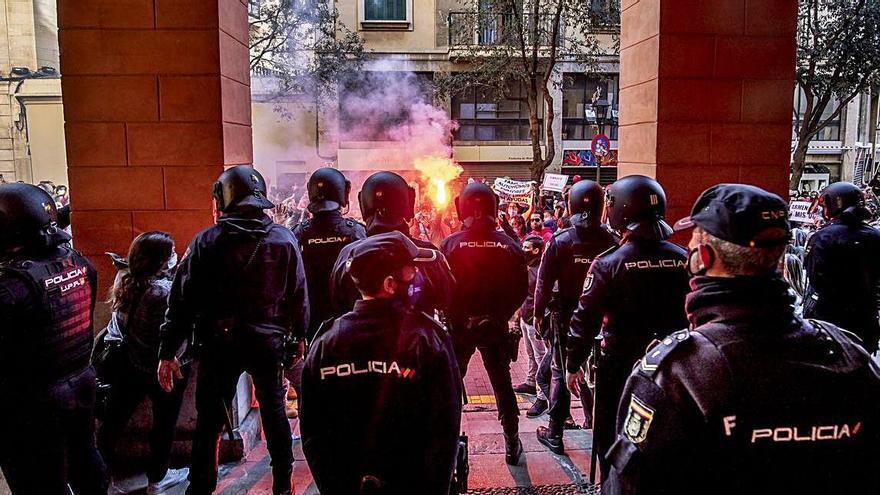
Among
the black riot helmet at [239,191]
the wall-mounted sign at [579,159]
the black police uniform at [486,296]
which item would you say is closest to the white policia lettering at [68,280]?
the black riot helmet at [239,191]

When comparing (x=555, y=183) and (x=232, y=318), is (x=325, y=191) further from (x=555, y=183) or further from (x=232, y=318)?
(x=555, y=183)

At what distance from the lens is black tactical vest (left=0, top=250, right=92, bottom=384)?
3.12 meters

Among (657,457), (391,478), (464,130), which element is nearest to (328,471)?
(391,478)

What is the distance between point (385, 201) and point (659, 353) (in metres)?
2.98

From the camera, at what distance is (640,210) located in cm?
404

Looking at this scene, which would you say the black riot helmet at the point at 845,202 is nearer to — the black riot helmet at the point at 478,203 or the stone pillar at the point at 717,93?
the stone pillar at the point at 717,93

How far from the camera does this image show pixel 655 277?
3869 millimetres

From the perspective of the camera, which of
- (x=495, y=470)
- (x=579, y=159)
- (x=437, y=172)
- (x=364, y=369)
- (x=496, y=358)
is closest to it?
(x=364, y=369)

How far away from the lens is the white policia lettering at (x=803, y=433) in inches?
66.8

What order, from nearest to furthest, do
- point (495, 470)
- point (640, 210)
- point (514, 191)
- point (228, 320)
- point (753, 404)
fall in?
point (753, 404) → point (228, 320) → point (640, 210) → point (495, 470) → point (514, 191)

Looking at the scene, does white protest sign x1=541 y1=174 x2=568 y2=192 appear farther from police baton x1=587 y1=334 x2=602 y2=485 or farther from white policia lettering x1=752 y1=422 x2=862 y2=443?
white policia lettering x1=752 y1=422 x2=862 y2=443

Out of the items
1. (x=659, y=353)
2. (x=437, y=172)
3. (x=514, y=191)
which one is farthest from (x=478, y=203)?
(x=437, y=172)

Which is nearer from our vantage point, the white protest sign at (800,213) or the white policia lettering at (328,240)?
the white policia lettering at (328,240)

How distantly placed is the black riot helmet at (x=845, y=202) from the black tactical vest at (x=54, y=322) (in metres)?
5.32
